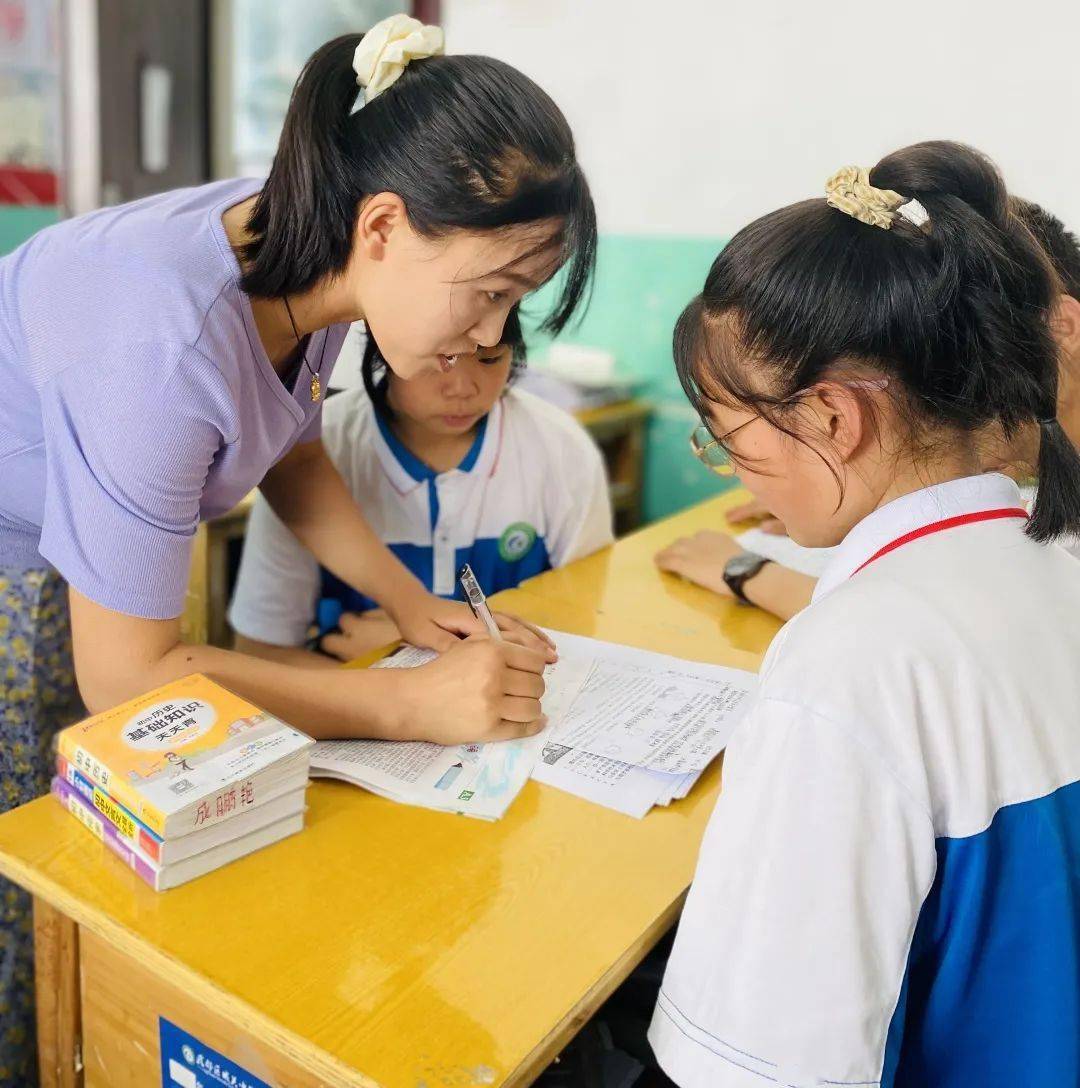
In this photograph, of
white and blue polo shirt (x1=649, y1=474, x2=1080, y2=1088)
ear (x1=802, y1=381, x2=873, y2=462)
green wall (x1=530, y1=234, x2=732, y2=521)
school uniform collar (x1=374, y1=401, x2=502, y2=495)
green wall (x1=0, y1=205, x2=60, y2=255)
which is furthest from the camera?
green wall (x1=530, y1=234, x2=732, y2=521)

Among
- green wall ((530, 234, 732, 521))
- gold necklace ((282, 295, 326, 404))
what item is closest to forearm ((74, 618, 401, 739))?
gold necklace ((282, 295, 326, 404))

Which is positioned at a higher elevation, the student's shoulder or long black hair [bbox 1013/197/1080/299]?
long black hair [bbox 1013/197/1080/299]

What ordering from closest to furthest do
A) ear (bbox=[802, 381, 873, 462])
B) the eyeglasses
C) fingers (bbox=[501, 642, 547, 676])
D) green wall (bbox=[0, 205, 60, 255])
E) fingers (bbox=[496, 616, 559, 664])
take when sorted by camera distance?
ear (bbox=[802, 381, 873, 462]) → the eyeglasses → fingers (bbox=[501, 642, 547, 676]) → fingers (bbox=[496, 616, 559, 664]) → green wall (bbox=[0, 205, 60, 255])

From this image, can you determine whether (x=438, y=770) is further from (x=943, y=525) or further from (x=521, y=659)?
(x=943, y=525)

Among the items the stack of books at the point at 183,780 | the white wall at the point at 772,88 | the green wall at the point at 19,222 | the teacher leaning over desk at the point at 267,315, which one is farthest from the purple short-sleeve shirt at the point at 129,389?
the green wall at the point at 19,222

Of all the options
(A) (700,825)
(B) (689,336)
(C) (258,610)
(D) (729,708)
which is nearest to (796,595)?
(D) (729,708)

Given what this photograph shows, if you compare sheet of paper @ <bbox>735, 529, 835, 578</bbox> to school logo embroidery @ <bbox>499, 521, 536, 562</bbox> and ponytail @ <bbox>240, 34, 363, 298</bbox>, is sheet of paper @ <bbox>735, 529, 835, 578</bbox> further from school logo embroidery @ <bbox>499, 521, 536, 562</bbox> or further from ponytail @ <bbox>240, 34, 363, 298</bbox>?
ponytail @ <bbox>240, 34, 363, 298</bbox>

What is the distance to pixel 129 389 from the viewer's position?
0.91m

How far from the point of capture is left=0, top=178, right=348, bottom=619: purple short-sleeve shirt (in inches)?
36.3

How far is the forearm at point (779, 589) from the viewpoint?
4.92ft

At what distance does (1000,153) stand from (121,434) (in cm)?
237

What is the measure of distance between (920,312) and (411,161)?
482 millimetres

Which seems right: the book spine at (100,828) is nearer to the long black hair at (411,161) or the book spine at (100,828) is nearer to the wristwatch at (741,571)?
the long black hair at (411,161)

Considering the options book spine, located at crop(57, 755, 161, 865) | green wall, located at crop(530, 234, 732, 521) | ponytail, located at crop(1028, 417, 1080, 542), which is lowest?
green wall, located at crop(530, 234, 732, 521)
